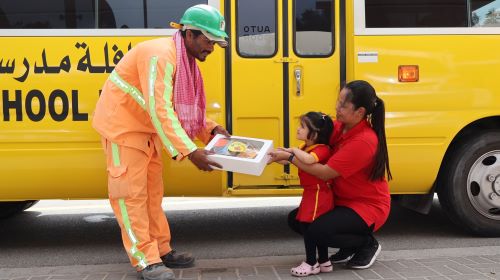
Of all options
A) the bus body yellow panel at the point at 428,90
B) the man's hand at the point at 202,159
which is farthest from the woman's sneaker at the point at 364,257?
the man's hand at the point at 202,159

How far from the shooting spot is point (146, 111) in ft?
12.0

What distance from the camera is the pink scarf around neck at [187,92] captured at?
3529mm

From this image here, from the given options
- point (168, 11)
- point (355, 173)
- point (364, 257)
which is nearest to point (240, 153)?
point (355, 173)

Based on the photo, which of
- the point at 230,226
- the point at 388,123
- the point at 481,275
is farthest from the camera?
the point at 230,226

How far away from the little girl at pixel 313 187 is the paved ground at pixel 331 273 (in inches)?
3.4

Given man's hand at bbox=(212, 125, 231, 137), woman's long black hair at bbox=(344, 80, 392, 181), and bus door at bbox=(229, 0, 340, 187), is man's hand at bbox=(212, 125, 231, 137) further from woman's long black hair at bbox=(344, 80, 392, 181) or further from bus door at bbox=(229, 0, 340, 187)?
woman's long black hair at bbox=(344, 80, 392, 181)

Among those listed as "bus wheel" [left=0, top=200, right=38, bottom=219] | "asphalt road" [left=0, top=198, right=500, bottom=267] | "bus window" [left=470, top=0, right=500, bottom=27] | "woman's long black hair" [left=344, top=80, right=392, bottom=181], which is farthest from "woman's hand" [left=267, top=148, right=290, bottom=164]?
"bus wheel" [left=0, top=200, right=38, bottom=219]

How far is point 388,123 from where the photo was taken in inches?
176

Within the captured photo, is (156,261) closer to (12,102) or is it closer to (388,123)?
(12,102)

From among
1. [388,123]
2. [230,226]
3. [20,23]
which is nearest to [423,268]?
[388,123]

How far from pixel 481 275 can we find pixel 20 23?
12.3ft

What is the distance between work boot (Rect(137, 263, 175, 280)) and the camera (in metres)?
3.58

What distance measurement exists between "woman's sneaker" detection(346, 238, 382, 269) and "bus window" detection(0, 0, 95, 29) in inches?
103

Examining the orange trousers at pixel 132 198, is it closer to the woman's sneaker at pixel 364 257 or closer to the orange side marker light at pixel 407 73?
the woman's sneaker at pixel 364 257
